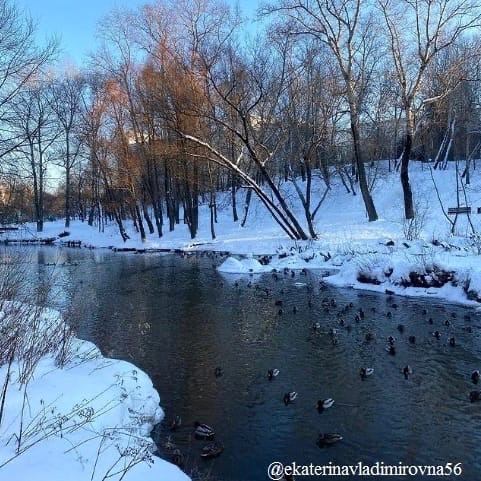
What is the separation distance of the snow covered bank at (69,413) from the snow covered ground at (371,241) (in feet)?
21.9

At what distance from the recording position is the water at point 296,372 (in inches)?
219

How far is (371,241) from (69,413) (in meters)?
19.1

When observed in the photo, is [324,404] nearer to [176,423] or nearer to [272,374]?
[272,374]

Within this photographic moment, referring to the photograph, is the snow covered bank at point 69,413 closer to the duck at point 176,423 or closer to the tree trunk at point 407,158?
the duck at point 176,423

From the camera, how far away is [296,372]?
26.4ft

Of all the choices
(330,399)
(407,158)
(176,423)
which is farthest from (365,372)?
(407,158)

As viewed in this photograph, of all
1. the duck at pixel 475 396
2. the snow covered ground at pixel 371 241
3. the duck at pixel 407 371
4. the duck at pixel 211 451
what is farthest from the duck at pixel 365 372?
the snow covered ground at pixel 371 241

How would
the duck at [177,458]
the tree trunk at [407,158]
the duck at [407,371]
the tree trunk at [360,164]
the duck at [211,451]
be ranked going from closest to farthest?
the duck at [177,458] → the duck at [211,451] → the duck at [407,371] → the tree trunk at [407,158] → the tree trunk at [360,164]

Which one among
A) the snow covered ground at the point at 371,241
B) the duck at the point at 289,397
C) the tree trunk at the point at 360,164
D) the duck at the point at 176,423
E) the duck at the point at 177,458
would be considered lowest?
the duck at the point at 177,458

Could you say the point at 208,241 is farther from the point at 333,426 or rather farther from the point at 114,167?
the point at 333,426

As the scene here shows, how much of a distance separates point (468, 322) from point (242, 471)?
25.7 feet

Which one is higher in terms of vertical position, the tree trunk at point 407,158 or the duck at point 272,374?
the tree trunk at point 407,158

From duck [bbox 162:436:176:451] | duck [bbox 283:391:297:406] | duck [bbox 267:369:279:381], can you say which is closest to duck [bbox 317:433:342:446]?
duck [bbox 283:391:297:406]

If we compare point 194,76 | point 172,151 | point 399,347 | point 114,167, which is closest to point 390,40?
point 194,76
